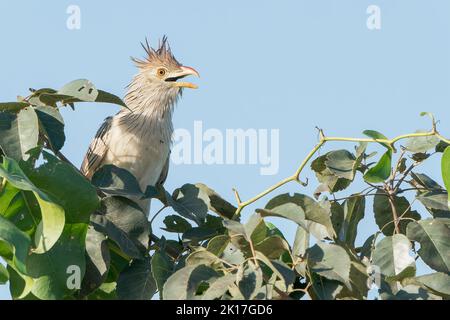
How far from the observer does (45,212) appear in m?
3.15

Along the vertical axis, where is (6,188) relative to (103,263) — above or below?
above

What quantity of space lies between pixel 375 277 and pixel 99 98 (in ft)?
5.04

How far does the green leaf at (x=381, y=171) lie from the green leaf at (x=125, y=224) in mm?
1030

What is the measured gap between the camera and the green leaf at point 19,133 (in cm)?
365

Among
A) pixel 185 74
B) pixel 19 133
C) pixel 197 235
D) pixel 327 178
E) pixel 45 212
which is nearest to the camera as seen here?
pixel 45 212

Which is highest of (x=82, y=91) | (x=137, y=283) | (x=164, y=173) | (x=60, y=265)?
(x=82, y=91)

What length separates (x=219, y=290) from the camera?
125 inches

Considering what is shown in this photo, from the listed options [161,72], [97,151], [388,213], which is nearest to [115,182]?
[388,213]

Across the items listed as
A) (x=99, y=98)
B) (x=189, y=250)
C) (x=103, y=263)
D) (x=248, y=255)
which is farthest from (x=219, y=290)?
(x=99, y=98)

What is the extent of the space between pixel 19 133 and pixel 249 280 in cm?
121

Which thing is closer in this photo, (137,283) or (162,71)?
(137,283)

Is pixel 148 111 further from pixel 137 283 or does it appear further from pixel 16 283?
pixel 16 283

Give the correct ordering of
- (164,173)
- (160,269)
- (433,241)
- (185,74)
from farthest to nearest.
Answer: (185,74)
(164,173)
(433,241)
(160,269)
